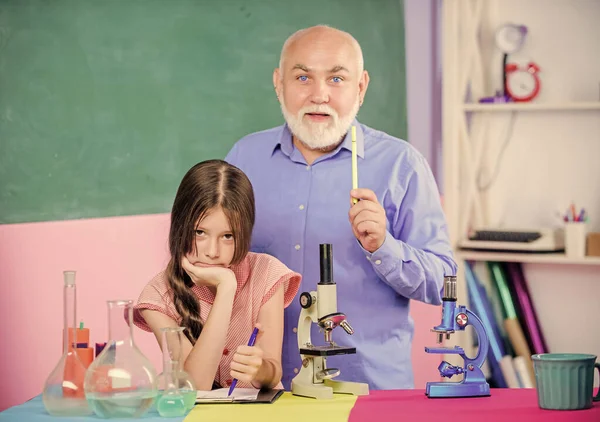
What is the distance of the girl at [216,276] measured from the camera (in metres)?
2.39

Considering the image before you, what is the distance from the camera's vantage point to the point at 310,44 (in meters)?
2.80

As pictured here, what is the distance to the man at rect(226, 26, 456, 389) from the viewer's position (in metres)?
2.75

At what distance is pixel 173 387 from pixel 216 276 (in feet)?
1.22

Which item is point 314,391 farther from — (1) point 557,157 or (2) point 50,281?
(1) point 557,157

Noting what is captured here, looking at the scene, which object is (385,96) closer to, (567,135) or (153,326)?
(567,135)

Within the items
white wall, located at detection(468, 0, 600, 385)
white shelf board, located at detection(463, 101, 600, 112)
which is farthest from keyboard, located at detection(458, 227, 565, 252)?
white shelf board, located at detection(463, 101, 600, 112)

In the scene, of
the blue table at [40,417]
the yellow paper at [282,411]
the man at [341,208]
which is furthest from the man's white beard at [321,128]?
the blue table at [40,417]

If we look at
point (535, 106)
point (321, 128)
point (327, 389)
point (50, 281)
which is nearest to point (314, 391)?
point (327, 389)

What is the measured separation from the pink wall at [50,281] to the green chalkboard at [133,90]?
0.19 ft

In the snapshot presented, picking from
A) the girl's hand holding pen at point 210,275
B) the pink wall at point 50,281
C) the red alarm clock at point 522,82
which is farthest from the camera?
the red alarm clock at point 522,82

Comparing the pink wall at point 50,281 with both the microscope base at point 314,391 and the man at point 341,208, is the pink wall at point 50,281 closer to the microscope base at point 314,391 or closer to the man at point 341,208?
the man at point 341,208

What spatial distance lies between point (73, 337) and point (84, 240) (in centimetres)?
114

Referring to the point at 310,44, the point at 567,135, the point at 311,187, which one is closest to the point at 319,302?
the point at 311,187

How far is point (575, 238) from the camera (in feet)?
11.4
